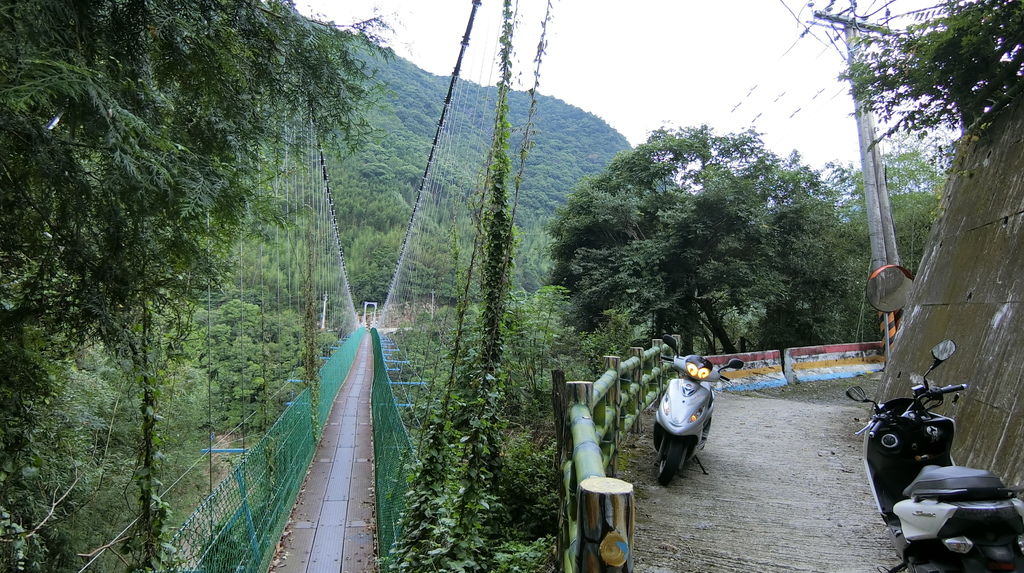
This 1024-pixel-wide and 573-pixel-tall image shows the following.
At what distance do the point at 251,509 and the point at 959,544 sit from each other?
3725 mm

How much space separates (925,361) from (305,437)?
625 cm

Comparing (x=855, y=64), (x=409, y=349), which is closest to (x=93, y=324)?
(x=855, y=64)

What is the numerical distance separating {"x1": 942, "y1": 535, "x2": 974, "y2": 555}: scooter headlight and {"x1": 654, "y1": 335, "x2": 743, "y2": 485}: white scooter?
175 cm

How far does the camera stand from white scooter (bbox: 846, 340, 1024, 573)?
1457 mm

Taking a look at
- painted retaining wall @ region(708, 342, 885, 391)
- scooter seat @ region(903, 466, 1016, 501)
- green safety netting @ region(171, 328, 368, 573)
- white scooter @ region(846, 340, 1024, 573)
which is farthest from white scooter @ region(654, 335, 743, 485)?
painted retaining wall @ region(708, 342, 885, 391)

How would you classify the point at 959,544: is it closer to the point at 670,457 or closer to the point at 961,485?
the point at 961,485

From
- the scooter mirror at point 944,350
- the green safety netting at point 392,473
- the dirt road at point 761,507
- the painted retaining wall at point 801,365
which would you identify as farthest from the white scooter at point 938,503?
the painted retaining wall at point 801,365

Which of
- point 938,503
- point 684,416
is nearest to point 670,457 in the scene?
point 684,416

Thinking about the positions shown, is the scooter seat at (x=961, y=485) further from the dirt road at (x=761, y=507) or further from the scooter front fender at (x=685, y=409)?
the scooter front fender at (x=685, y=409)

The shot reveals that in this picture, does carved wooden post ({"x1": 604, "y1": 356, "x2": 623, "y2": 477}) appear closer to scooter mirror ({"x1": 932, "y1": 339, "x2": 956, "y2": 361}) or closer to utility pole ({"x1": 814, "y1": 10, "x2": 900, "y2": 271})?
scooter mirror ({"x1": 932, "y1": 339, "x2": 956, "y2": 361})

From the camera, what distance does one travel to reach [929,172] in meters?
12.3

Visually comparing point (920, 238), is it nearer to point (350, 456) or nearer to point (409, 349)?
point (409, 349)

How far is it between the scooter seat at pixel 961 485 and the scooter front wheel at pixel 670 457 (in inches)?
68.5

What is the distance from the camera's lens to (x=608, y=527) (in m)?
1.17
